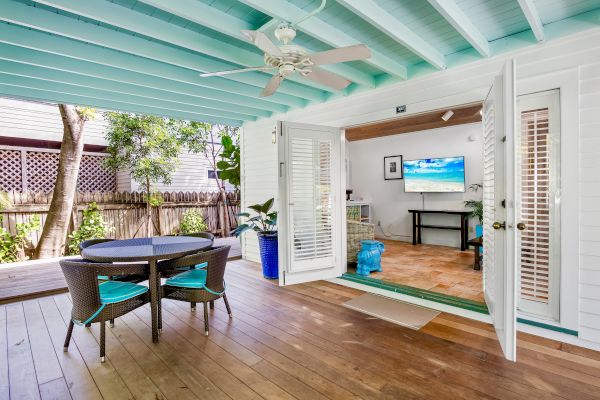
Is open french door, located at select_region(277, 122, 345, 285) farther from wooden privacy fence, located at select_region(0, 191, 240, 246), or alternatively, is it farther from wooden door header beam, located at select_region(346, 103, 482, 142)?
wooden privacy fence, located at select_region(0, 191, 240, 246)

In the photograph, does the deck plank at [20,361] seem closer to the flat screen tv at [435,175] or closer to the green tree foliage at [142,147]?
the green tree foliage at [142,147]

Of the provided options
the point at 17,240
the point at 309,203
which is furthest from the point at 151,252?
the point at 17,240

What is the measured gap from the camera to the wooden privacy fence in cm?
595

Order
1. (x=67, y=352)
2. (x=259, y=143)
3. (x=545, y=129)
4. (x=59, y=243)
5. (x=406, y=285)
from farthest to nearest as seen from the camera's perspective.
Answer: (x=59, y=243), (x=259, y=143), (x=406, y=285), (x=545, y=129), (x=67, y=352)

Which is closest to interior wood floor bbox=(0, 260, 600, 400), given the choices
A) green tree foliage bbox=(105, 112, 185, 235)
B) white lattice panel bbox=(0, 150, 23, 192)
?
green tree foliage bbox=(105, 112, 185, 235)

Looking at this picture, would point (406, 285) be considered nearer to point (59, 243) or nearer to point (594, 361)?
point (594, 361)

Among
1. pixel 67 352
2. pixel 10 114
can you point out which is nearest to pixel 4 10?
pixel 67 352

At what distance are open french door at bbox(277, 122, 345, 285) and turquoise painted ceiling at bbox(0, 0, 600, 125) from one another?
30.0 inches

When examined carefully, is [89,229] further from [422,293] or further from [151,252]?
[422,293]

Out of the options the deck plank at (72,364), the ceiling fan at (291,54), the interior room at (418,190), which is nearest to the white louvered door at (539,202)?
the interior room at (418,190)

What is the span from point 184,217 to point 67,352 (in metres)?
5.73

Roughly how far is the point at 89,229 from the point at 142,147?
218cm

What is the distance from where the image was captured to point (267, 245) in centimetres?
467

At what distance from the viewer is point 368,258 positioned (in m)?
4.47
